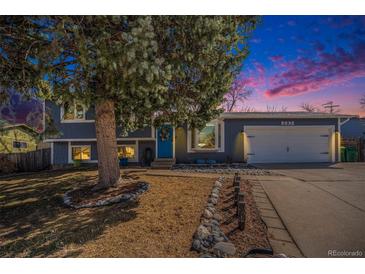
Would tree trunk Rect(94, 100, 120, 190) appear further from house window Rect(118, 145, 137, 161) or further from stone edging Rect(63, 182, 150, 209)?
house window Rect(118, 145, 137, 161)

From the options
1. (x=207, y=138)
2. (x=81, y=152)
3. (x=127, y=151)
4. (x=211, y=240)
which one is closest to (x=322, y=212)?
(x=211, y=240)

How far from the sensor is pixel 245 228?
10.4 ft

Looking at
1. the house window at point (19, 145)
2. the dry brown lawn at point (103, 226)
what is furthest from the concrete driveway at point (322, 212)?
the house window at point (19, 145)

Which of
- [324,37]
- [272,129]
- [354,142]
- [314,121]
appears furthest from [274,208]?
[354,142]

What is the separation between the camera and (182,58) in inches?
141

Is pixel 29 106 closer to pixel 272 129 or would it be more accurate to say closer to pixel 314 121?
pixel 272 129

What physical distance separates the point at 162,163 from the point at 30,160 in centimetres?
756

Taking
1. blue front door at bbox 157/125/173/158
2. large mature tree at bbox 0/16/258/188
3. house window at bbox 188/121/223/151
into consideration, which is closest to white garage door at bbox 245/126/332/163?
house window at bbox 188/121/223/151

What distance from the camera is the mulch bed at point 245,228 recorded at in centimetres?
272

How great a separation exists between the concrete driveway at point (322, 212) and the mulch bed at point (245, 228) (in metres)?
0.49

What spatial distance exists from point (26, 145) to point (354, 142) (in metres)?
23.7

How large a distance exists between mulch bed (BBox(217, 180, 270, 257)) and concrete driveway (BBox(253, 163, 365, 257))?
1.61ft

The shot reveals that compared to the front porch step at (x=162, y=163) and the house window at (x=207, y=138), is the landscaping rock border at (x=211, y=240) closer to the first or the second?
the front porch step at (x=162, y=163)

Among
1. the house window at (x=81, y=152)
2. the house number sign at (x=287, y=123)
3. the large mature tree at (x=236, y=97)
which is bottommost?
the house window at (x=81, y=152)
